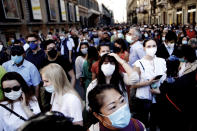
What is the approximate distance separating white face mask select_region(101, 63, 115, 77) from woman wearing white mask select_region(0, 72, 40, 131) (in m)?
1.06

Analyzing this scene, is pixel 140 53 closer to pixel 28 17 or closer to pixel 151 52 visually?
pixel 151 52

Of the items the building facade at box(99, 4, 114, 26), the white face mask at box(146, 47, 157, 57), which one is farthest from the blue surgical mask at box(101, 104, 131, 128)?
the building facade at box(99, 4, 114, 26)

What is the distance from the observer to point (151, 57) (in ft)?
9.62

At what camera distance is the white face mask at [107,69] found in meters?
2.52

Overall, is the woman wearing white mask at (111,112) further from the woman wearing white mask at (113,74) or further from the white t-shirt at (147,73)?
the white t-shirt at (147,73)

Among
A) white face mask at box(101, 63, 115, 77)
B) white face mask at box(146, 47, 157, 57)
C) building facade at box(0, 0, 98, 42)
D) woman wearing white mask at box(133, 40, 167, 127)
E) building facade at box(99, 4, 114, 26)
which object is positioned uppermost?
building facade at box(99, 4, 114, 26)

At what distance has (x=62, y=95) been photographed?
6.50ft

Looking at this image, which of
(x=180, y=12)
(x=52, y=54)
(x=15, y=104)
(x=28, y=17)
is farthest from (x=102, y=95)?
(x=180, y=12)

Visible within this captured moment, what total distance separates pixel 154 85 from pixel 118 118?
1498mm

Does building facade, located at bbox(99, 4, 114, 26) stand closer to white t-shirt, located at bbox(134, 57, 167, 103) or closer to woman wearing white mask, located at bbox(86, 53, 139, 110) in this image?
white t-shirt, located at bbox(134, 57, 167, 103)

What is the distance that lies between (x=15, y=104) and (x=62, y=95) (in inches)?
26.3

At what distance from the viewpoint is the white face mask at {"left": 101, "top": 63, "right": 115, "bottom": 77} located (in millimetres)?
2518

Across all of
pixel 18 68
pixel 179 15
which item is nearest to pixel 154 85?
pixel 18 68

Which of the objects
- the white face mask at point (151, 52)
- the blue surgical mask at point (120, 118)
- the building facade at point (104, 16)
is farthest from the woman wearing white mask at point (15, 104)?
the building facade at point (104, 16)
